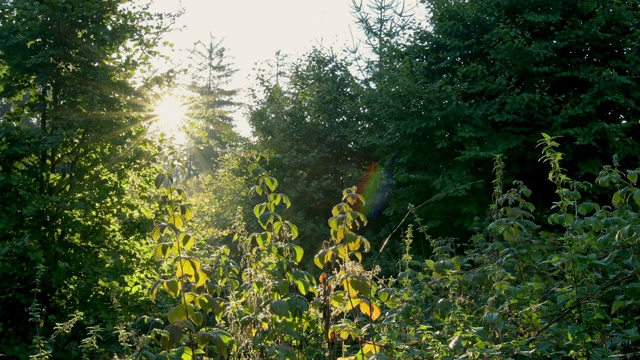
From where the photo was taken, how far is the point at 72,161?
789cm

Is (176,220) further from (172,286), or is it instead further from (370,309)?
(370,309)

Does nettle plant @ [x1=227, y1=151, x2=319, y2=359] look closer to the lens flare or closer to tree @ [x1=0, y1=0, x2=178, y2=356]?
tree @ [x1=0, y1=0, x2=178, y2=356]

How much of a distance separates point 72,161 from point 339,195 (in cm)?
757

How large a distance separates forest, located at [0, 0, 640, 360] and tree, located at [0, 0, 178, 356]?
3 cm

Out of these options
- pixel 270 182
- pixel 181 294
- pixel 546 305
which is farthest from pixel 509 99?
pixel 181 294

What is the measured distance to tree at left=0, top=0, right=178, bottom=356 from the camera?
7.06 meters

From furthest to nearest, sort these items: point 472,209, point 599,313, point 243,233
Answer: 1. point 472,209
2. point 243,233
3. point 599,313

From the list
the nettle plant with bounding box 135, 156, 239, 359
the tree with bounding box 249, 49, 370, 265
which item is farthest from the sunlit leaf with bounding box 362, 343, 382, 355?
the tree with bounding box 249, 49, 370, 265

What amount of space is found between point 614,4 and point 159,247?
11.5 metres

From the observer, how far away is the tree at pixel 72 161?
23.2 ft

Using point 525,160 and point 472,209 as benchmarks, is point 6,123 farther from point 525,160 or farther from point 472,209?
point 525,160

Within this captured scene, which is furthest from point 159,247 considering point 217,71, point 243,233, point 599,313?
point 217,71

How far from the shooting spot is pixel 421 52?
13.8 meters

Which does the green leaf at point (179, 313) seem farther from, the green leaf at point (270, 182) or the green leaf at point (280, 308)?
the green leaf at point (270, 182)
